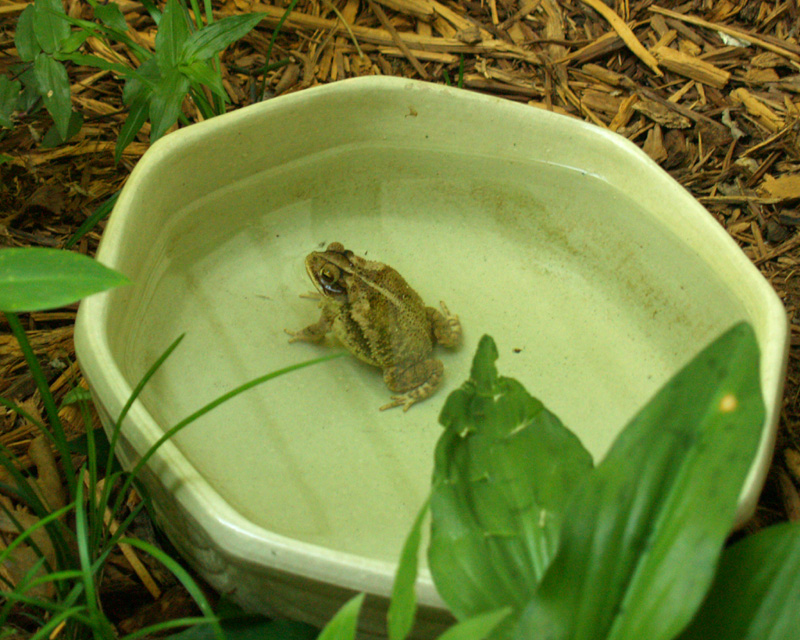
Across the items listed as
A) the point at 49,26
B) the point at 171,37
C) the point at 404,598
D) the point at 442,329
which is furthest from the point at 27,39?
the point at 404,598

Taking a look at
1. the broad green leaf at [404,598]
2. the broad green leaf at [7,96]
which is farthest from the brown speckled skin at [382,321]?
the broad green leaf at [404,598]

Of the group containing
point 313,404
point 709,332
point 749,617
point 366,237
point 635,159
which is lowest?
point 313,404

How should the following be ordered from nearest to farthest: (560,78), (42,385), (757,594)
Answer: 1. (757,594)
2. (42,385)
3. (560,78)

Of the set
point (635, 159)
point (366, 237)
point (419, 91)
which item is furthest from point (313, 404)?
point (635, 159)

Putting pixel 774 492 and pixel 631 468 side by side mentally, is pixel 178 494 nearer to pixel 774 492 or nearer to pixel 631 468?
pixel 631 468

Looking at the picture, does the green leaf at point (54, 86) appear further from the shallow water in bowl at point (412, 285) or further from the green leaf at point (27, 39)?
the shallow water in bowl at point (412, 285)

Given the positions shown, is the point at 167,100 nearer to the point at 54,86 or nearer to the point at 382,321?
the point at 54,86
